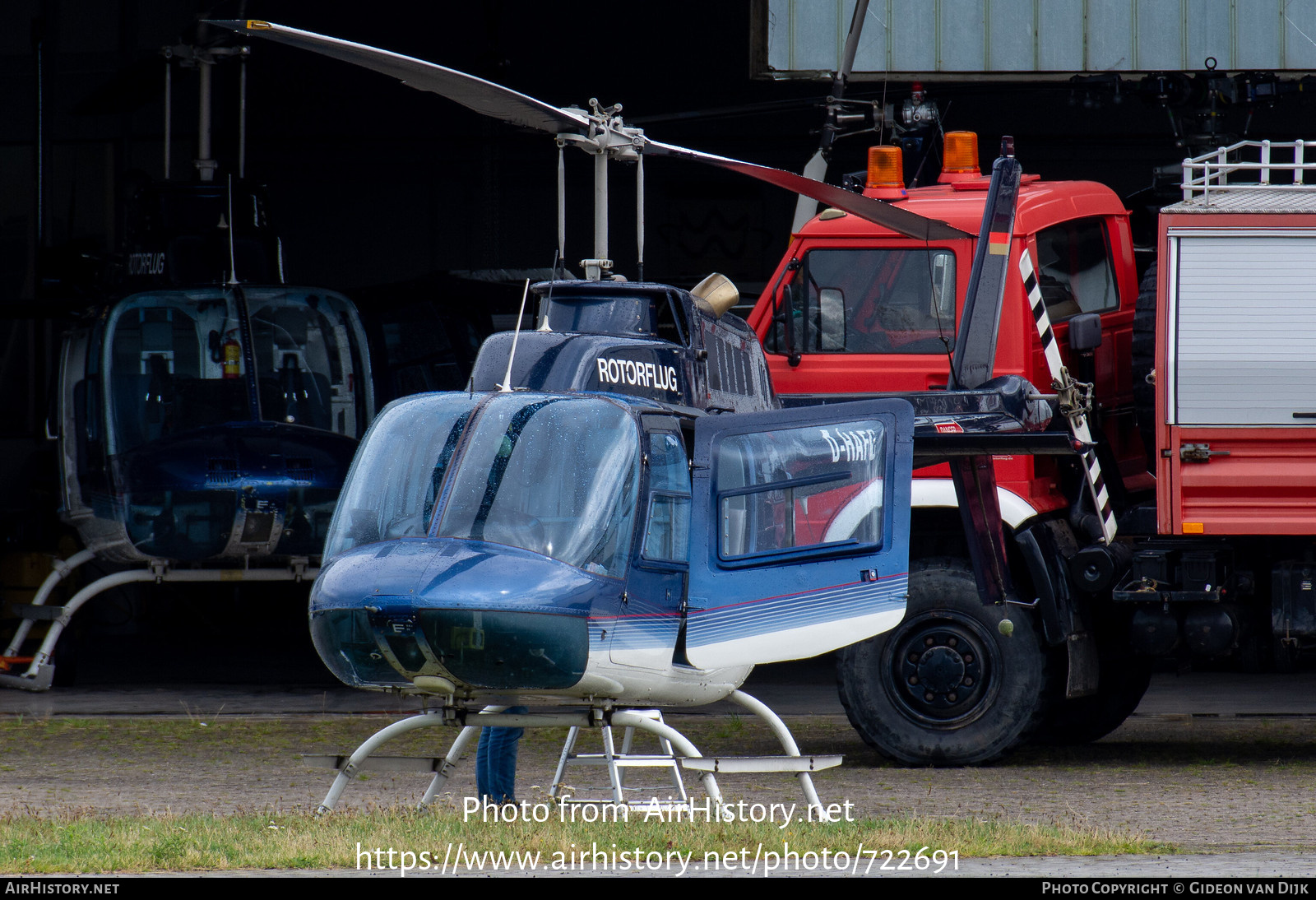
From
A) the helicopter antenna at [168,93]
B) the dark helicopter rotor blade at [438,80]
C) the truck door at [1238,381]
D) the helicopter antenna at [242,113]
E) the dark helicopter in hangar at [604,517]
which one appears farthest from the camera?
the helicopter antenna at [168,93]

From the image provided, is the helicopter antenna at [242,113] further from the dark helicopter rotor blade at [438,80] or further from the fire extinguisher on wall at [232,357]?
the dark helicopter rotor blade at [438,80]

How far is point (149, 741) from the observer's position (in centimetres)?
1134

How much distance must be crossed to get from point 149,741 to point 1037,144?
10.5 metres

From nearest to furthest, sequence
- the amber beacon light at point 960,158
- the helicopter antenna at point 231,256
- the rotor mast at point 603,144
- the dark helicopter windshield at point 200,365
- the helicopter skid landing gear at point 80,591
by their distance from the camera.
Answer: the rotor mast at point 603,144, the amber beacon light at point 960,158, the helicopter skid landing gear at point 80,591, the dark helicopter windshield at point 200,365, the helicopter antenna at point 231,256

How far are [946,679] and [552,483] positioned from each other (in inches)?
134

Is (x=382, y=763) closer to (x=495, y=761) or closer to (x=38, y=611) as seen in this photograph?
(x=495, y=761)

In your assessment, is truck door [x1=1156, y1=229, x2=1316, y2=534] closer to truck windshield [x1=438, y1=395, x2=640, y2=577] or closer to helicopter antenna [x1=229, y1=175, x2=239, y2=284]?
truck windshield [x1=438, y1=395, x2=640, y2=577]

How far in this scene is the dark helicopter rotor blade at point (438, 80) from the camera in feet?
20.5

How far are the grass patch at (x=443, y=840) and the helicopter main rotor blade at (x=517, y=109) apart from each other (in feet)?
8.84

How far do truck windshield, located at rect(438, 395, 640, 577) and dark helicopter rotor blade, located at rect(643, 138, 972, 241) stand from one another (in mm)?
1332

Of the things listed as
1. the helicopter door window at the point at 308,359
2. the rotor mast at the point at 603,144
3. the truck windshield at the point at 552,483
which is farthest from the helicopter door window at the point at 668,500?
the helicopter door window at the point at 308,359

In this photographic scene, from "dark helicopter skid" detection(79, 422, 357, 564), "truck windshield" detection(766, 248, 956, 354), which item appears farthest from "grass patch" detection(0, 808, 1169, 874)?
"dark helicopter skid" detection(79, 422, 357, 564)

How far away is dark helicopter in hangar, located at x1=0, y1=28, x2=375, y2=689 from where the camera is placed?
1280cm

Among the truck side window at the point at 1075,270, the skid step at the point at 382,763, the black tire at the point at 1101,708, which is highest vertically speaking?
the truck side window at the point at 1075,270
